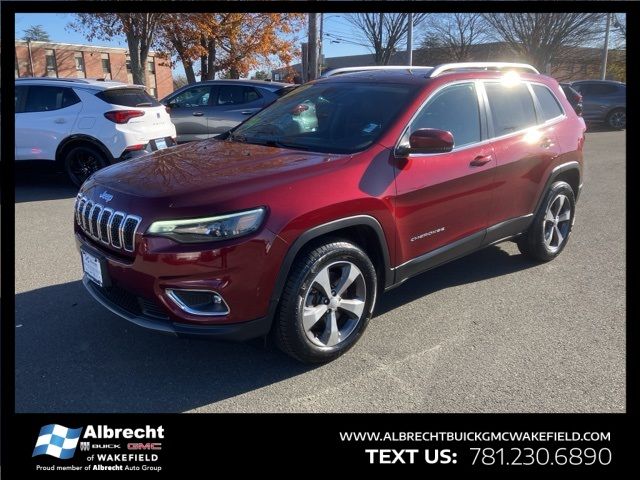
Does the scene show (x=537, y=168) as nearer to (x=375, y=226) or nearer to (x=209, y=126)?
(x=375, y=226)

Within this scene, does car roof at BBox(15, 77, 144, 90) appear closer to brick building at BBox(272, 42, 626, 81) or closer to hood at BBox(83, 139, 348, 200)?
hood at BBox(83, 139, 348, 200)

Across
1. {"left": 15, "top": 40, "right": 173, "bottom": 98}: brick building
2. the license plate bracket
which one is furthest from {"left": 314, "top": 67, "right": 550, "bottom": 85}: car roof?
{"left": 15, "top": 40, "right": 173, "bottom": 98}: brick building

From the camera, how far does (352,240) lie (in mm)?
3369

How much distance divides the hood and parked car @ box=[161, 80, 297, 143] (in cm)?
742

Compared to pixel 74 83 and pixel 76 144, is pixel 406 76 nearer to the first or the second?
pixel 76 144

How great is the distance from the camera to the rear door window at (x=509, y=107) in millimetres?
4258

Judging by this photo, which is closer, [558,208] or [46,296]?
[46,296]

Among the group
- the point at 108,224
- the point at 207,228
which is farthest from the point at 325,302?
the point at 108,224

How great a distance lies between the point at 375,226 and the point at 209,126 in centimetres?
854

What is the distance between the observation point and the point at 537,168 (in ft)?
15.0

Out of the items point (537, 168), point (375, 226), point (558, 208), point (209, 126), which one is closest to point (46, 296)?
point (375, 226)

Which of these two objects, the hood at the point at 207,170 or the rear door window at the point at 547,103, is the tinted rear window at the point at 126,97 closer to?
the hood at the point at 207,170

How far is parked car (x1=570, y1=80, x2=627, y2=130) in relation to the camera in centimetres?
1828

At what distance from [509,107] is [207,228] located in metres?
2.95
